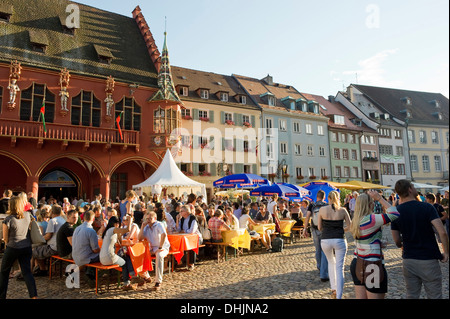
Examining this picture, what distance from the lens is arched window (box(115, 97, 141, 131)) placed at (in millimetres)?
23328

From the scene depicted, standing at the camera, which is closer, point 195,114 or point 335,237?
point 335,237

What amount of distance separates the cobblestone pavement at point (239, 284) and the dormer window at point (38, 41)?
18.1 m

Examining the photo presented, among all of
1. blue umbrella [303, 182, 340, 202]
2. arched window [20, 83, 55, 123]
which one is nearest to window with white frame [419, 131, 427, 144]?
blue umbrella [303, 182, 340, 202]

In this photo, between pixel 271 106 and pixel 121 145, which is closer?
pixel 121 145

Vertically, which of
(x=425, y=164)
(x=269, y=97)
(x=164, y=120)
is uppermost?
(x=269, y=97)

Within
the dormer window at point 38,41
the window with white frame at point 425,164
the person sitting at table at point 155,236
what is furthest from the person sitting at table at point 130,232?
the window with white frame at point 425,164

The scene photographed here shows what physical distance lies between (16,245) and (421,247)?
636 centimetres

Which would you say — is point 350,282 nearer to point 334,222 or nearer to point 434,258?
point 334,222

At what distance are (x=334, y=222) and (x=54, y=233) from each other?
6739 millimetres

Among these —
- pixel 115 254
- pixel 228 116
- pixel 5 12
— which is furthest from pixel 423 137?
pixel 5 12

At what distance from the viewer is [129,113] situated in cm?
2364

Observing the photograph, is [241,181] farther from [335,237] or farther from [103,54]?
[103,54]

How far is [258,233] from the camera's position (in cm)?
1163
